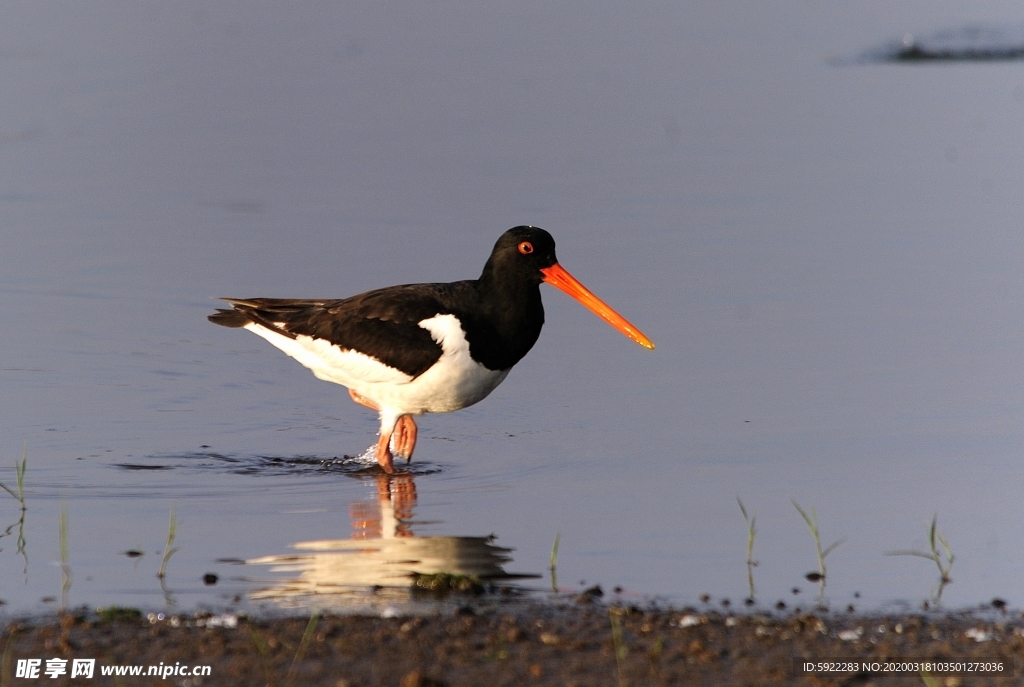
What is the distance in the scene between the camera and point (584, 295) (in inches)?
315

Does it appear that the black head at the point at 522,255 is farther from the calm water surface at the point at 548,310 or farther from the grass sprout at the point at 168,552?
Answer: the grass sprout at the point at 168,552

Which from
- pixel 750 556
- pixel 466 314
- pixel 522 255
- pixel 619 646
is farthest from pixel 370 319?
pixel 619 646

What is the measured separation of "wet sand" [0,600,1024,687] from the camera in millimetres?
4613

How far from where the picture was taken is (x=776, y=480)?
23.8ft

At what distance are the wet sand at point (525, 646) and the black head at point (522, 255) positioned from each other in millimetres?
Answer: 2791

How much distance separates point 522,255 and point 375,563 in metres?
2.35

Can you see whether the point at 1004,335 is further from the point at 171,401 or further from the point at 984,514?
the point at 171,401

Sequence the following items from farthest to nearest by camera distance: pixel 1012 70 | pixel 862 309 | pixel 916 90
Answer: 1. pixel 1012 70
2. pixel 916 90
3. pixel 862 309

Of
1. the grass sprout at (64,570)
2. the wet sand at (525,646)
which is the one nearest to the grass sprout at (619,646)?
the wet sand at (525,646)

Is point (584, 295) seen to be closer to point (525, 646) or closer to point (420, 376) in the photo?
point (420, 376)

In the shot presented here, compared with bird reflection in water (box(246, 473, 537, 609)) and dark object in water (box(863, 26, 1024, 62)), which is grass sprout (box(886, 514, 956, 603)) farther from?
dark object in water (box(863, 26, 1024, 62))

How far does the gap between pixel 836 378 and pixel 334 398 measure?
331 centimetres

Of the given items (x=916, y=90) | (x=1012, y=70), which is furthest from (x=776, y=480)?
(x=1012, y=70)

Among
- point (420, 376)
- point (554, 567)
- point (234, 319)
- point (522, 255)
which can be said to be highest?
point (522, 255)
